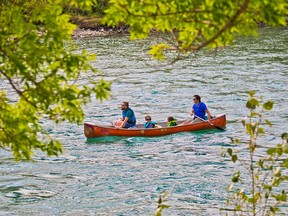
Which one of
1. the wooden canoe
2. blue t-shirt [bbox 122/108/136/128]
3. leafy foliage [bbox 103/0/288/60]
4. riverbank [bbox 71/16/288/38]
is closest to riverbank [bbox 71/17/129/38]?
riverbank [bbox 71/16/288/38]

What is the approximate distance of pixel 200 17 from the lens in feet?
20.8

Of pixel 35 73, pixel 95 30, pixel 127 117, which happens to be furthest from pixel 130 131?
pixel 95 30

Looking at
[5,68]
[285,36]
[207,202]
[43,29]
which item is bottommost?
[207,202]

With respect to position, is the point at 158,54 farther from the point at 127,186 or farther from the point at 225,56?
the point at 225,56

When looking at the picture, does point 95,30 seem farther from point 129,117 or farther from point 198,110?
point 129,117

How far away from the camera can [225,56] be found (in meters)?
41.3

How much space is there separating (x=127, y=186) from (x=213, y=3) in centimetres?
1105

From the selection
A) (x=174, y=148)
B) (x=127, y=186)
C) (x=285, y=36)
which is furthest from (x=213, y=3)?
(x=285, y=36)

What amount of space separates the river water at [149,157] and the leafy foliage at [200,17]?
413 millimetres

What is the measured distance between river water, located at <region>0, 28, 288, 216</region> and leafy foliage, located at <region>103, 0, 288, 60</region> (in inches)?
16.2

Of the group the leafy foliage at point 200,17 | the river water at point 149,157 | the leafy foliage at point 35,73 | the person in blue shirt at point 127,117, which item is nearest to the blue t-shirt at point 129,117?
the person in blue shirt at point 127,117

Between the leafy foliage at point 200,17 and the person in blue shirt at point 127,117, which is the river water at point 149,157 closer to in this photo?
the leafy foliage at point 200,17

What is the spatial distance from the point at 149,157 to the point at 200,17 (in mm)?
13689

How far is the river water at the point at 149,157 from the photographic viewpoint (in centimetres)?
1541
